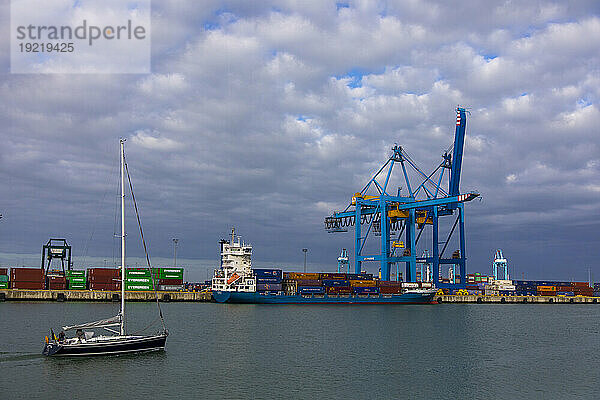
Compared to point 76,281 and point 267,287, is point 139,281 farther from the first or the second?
point 267,287

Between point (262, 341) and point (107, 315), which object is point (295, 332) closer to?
point (262, 341)

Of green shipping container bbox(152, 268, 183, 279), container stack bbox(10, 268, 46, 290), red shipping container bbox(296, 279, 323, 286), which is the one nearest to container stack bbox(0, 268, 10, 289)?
container stack bbox(10, 268, 46, 290)

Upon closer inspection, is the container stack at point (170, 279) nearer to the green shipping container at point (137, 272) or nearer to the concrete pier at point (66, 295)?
the green shipping container at point (137, 272)

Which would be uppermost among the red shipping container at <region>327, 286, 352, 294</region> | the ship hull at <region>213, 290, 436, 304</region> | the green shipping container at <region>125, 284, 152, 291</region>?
the green shipping container at <region>125, 284, 152, 291</region>

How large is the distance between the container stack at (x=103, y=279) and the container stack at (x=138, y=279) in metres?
1.84

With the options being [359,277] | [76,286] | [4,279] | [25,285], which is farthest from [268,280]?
[4,279]

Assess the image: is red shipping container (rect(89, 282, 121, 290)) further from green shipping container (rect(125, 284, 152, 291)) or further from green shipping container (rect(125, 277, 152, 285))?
green shipping container (rect(125, 277, 152, 285))

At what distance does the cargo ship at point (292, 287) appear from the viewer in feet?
272

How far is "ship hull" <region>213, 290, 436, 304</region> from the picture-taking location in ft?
270

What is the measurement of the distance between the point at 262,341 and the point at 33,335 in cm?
1866

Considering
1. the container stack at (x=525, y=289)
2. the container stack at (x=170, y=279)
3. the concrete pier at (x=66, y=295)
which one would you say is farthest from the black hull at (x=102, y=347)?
the container stack at (x=525, y=289)

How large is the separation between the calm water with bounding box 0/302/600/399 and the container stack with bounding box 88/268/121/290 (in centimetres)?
3258

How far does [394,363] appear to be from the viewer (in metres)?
34.0

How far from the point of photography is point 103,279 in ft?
291
